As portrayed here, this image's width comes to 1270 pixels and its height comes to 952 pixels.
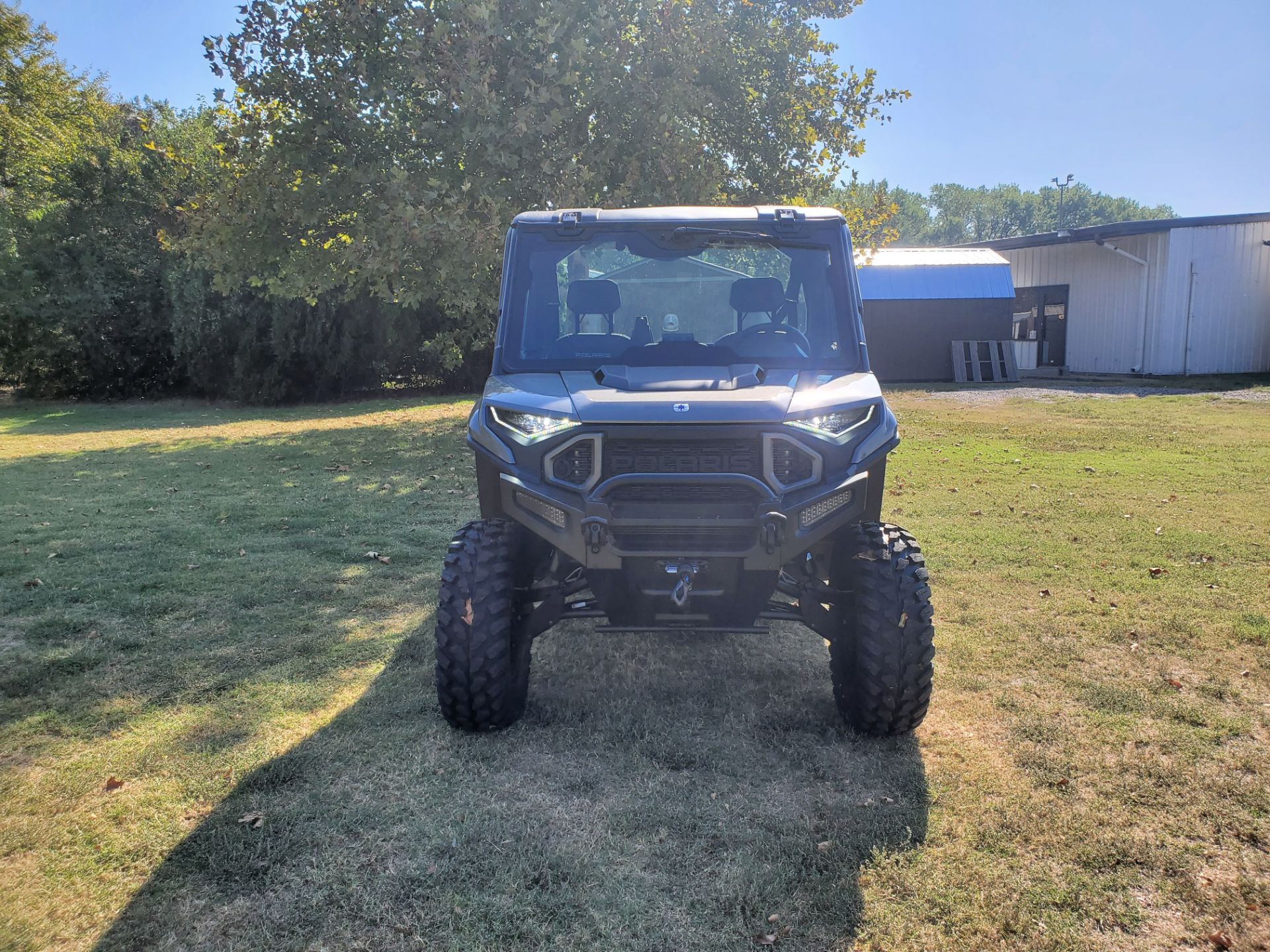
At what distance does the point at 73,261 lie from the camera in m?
19.7

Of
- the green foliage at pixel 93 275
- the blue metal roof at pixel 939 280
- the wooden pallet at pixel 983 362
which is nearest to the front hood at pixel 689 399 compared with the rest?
the green foliage at pixel 93 275

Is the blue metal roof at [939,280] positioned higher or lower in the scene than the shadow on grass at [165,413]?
higher

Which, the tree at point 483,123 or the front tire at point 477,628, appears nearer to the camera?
A: the front tire at point 477,628

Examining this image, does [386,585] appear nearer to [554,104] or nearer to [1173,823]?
[1173,823]

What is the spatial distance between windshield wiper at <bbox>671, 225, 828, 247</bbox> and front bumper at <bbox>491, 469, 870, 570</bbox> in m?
1.32

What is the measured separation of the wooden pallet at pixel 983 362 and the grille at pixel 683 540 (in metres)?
22.0

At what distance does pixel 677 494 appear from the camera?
339cm

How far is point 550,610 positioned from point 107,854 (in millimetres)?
→ 1740

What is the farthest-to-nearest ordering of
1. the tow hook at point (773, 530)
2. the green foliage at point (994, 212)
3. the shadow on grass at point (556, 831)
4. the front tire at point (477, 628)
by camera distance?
the green foliage at point (994, 212)
the front tire at point (477, 628)
the tow hook at point (773, 530)
the shadow on grass at point (556, 831)

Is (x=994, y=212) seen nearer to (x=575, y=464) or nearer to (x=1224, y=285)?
(x=1224, y=285)

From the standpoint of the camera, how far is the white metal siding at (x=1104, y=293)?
926 inches

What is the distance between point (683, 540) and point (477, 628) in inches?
35.0

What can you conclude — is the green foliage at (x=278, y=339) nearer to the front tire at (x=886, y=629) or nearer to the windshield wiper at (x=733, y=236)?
the windshield wiper at (x=733, y=236)

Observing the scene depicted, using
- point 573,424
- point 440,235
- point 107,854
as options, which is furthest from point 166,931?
point 440,235
